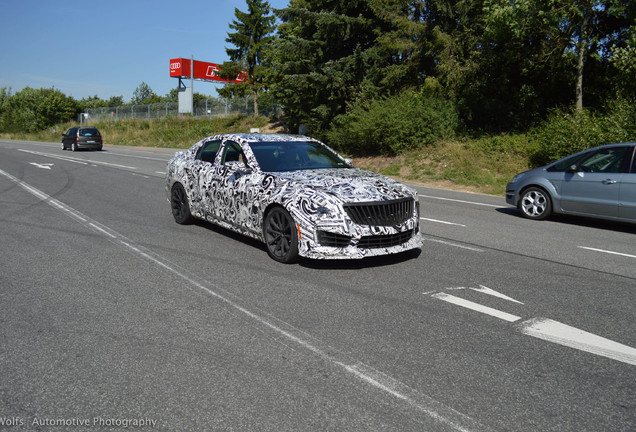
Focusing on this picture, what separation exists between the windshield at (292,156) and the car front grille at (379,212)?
149 centimetres

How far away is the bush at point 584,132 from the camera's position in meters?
15.3

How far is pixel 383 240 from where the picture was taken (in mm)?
6098

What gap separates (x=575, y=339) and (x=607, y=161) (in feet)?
22.0

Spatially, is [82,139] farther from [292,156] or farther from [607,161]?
[607,161]

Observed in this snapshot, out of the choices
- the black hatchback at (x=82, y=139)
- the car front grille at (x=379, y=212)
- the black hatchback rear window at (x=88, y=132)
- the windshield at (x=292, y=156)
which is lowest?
the car front grille at (x=379, y=212)

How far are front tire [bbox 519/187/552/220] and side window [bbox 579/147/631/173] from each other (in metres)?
0.89

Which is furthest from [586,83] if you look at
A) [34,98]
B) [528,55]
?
[34,98]

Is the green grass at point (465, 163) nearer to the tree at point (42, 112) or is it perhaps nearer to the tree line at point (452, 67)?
the tree line at point (452, 67)

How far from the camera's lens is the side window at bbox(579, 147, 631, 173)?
9.47m

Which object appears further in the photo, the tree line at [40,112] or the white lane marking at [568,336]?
the tree line at [40,112]

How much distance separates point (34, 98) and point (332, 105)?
77165 millimetres

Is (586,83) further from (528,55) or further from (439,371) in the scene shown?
(439,371)

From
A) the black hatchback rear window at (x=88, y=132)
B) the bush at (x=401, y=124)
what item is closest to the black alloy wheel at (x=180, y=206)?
the bush at (x=401, y=124)

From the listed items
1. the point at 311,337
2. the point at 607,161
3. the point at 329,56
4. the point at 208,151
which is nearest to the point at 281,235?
the point at 311,337
